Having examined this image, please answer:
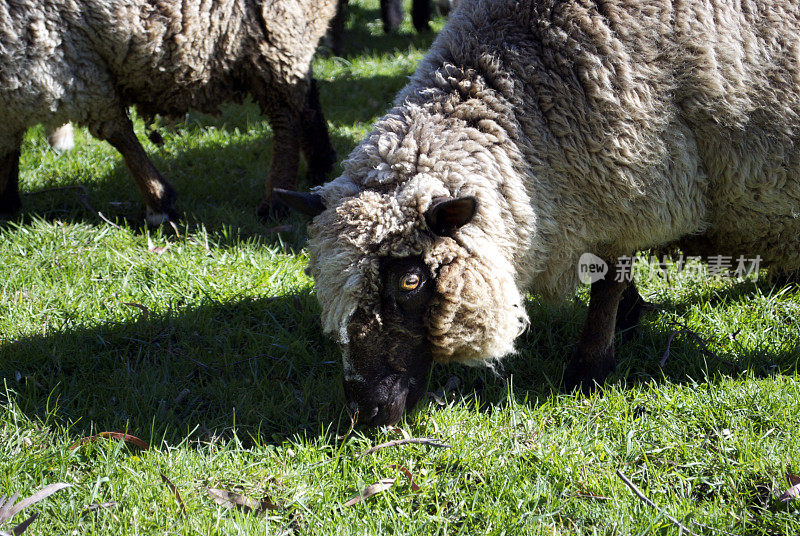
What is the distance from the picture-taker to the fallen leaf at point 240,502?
2.45m

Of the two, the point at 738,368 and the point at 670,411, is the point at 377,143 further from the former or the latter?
the point at 738,368

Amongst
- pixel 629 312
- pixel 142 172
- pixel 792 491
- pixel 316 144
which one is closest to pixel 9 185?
pixel 142 172

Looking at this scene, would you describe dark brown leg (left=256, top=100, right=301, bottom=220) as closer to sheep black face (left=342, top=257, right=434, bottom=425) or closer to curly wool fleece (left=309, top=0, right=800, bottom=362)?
curly wool fleece (left=309, top=0, right=800, bottom=362)

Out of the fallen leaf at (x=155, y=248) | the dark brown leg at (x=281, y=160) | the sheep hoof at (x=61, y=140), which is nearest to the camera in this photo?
the fallen leaf at (x=155, y=248)

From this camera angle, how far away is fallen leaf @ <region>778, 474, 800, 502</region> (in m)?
2.42

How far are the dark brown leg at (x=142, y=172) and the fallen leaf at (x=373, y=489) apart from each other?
272cm

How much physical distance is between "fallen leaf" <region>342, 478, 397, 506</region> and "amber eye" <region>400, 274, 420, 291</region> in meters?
0.74

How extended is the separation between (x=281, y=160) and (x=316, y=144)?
0.51 meters

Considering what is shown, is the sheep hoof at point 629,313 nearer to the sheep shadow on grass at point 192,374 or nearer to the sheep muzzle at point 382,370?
the sheep muzzle at point 382,370

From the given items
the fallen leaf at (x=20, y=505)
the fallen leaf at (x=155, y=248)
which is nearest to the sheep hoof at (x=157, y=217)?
the fallen leaf at (x=155, y=248)

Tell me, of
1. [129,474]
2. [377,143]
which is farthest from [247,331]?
[377,143]

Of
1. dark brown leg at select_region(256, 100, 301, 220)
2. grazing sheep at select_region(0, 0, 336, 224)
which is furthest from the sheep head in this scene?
dark brown leg at select_region(256, 100, 301, 220)

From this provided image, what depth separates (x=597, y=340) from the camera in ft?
10.4

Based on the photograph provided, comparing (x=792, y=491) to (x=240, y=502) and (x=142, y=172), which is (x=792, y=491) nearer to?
(x=240, y=502)
